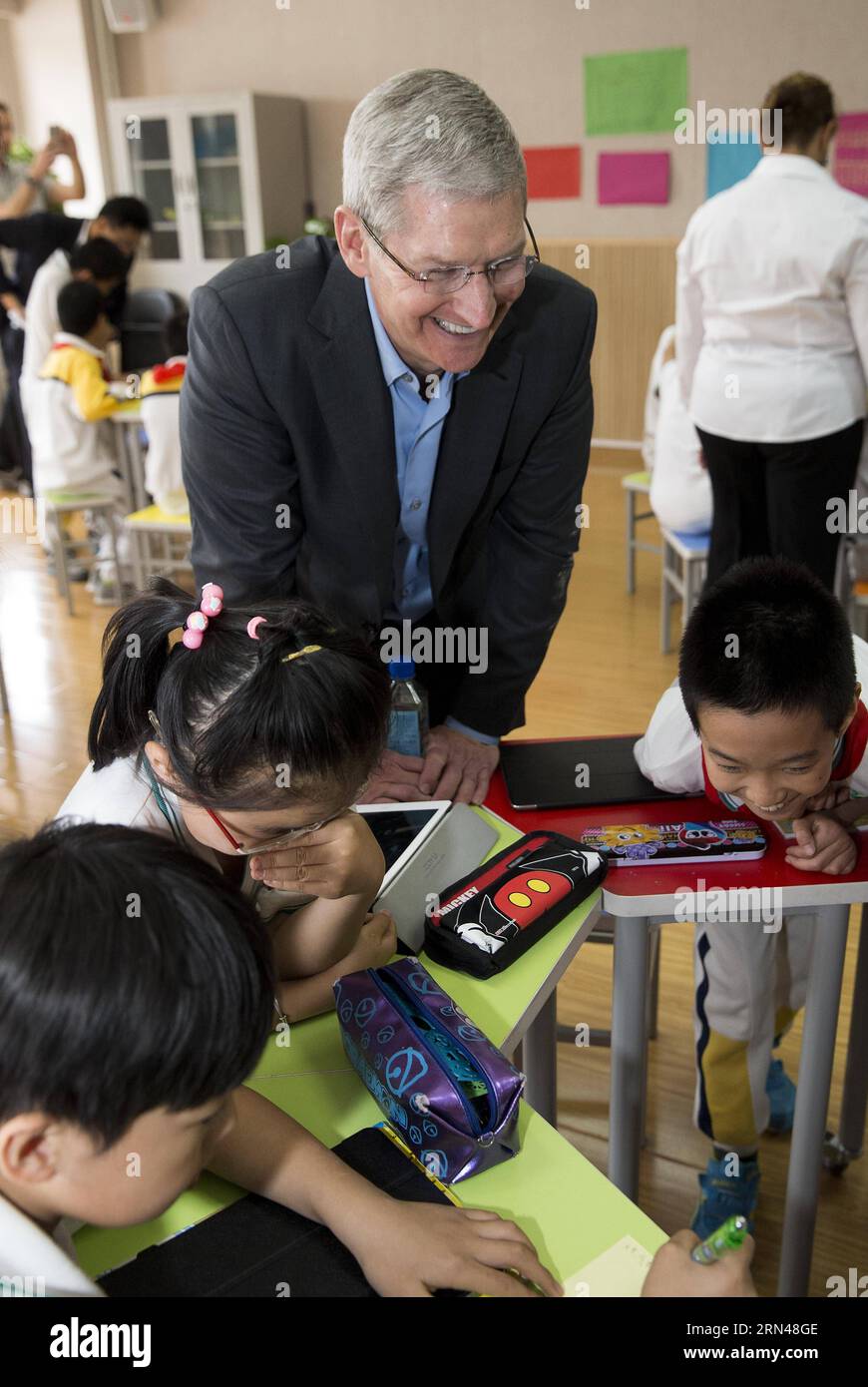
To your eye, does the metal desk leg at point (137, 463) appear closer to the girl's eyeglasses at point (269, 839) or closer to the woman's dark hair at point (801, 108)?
the woman's dark hair at point (801, 108)

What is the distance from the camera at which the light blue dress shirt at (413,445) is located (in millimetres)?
1483

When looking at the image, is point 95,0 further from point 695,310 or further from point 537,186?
point 695,310

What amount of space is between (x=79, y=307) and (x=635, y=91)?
2738 mm

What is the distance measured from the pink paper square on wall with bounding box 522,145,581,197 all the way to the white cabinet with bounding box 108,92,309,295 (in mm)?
1352

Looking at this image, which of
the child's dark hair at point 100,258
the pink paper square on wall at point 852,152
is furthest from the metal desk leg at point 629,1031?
the pink paper square on wall at point 852,152

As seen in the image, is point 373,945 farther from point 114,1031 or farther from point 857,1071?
point 857,1071

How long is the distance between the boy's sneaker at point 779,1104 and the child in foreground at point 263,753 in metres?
0.97

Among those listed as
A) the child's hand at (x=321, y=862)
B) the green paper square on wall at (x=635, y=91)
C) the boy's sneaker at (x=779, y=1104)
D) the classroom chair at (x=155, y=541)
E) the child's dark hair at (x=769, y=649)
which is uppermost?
the green paper square on wall at (x=635, y=91)

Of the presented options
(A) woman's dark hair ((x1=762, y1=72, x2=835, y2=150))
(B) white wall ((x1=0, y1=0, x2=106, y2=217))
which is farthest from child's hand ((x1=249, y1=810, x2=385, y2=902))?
(B) white wall ((x1=0, y1=0, x2=106, y2=217))

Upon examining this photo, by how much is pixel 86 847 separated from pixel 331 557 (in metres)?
0.88

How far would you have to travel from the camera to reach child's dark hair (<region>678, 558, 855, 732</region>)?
4.30ft

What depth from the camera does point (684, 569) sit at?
352 cm

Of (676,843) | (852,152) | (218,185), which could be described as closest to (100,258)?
(218,185)

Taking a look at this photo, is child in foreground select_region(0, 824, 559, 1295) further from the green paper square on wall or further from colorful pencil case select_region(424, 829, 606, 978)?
the green paper square on wall
